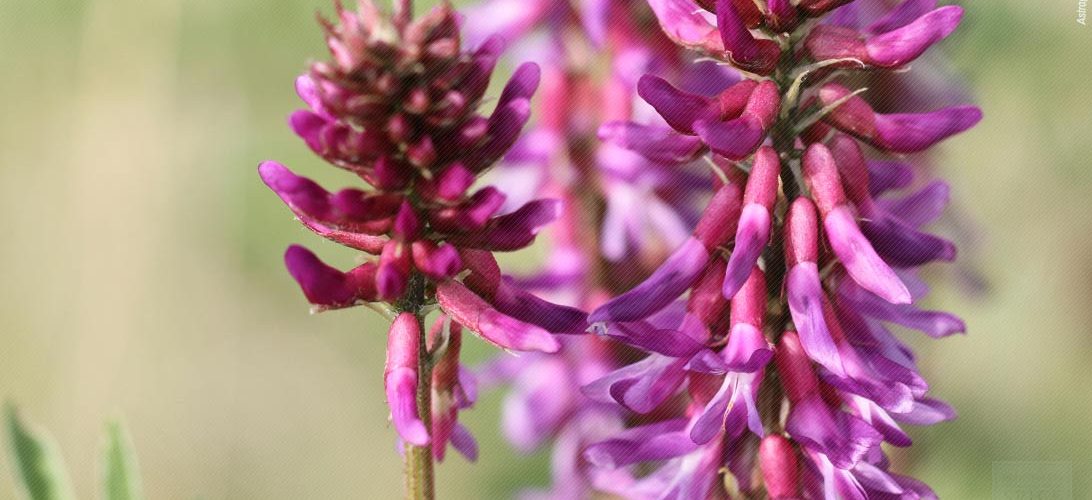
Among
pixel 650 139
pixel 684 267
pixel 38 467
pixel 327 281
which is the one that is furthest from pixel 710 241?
pixel 38 467

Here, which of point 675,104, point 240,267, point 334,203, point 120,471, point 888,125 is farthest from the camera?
point 240,267

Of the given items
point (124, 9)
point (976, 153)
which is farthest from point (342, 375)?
point (976, 153)

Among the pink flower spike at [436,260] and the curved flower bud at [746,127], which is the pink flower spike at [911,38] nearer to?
the curved flower bud at [746,127]

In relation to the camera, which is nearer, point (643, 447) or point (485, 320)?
point (485, 320)

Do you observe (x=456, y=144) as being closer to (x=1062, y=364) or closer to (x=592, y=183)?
(x=592, y=183)

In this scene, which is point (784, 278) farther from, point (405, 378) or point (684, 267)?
point (405, 378)

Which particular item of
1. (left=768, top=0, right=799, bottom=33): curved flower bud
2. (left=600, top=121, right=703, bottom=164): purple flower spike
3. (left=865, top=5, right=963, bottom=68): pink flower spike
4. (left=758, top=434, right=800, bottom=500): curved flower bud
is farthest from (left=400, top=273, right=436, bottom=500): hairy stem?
(left=865, top=5, right=963, bottom=68): pink flower spike

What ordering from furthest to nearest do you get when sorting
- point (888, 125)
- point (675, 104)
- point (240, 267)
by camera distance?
point (240, 267), point (888, 125), point (675, 104)

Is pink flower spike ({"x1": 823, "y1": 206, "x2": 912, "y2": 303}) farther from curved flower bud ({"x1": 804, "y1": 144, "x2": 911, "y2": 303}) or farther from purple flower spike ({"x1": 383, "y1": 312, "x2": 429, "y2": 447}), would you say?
purple flower spike ({"x1": 383, "y1": 312, "x2": 429, "y2": 447})
